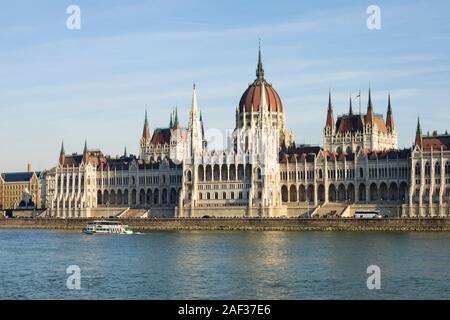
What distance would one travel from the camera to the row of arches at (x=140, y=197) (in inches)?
6009

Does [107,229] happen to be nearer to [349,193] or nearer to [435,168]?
[349,193]

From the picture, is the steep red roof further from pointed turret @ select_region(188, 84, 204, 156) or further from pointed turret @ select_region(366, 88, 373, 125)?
pointed turret @ select_region(188, 84, 204, 156)

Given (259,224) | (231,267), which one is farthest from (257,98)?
(231,267)

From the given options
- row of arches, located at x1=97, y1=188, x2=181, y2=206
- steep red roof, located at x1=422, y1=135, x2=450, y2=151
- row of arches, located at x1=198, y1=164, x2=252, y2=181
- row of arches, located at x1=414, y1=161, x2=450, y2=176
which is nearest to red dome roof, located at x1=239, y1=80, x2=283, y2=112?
row of arches, located at x1=198, y1=164, x2=252, y2=181

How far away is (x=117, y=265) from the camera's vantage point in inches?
2808

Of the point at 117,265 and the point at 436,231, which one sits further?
the point at 436,231

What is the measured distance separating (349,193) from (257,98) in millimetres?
26476

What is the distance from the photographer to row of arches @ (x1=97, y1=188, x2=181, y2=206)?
152625 mm

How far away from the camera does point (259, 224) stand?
127 meters

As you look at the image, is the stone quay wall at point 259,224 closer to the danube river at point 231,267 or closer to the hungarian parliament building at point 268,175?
the hungarian parliament building at point 268,175
